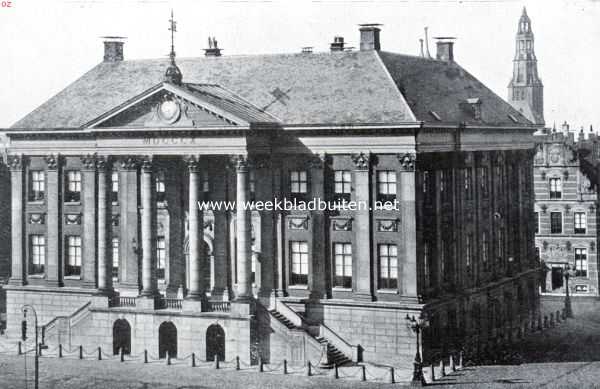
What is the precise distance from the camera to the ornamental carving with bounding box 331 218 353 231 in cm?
5191

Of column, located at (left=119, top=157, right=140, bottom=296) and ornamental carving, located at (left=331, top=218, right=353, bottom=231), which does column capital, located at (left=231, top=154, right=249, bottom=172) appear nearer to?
ornamental carving, located at (left=331, top=218, right=353, bottom=231)

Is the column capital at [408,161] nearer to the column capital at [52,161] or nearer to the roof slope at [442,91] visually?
the roof slope at [442,91]

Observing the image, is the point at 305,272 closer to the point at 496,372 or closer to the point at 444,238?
the point at 444,238

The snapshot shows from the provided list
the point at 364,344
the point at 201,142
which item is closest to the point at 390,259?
the point at 364,344

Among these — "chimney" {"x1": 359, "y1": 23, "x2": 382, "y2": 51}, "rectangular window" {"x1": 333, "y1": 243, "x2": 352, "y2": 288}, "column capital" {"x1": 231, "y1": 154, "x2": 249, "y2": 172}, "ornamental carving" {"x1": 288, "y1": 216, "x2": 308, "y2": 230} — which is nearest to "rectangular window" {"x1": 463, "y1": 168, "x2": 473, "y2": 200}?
"chimney" {"x1": 359, "y1": 23, "x2": 382, "y2": 51}

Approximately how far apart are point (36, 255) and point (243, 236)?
15100 millimetres

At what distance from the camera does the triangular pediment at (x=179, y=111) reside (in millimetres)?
51156

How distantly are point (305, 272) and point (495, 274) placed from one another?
14.5 meters

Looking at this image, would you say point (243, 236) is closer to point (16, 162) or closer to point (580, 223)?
point (16, 162)

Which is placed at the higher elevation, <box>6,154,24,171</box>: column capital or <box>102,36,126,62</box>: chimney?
<box>102,36,126,62</box>: chimney

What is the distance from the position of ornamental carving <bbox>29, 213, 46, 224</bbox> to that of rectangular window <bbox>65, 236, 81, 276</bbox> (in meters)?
1.99

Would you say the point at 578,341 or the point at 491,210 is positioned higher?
the point at 491,210

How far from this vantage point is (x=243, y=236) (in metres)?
51.3

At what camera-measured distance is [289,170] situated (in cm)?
5316
